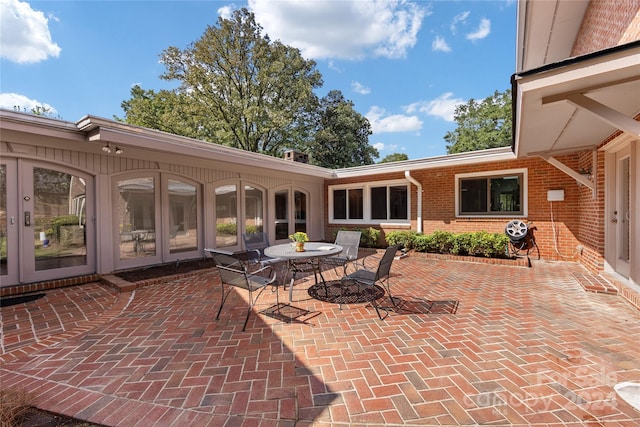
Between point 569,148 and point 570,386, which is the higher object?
point 569,148

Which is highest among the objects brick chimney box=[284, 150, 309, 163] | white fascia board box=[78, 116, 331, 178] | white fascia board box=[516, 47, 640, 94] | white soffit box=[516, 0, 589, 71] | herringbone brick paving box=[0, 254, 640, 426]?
white soffit box=[516, 0, 589, 71]

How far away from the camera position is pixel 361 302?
13.6ft

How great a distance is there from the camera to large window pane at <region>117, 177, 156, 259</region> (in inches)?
239

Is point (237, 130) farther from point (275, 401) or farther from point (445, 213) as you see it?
point (275, 401)

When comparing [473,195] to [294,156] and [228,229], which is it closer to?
[294,156]

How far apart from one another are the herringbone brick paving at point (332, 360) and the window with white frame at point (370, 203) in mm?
5496

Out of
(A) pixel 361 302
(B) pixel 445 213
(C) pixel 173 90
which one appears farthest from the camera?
(C) pixel 173 90

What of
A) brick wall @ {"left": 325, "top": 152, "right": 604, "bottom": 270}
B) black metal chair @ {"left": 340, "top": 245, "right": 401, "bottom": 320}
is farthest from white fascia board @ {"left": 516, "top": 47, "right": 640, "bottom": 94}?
brick wall @ {"left": 325, "top": 152, "right": 604, "bottom": 270}

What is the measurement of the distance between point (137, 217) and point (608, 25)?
915 centimetres

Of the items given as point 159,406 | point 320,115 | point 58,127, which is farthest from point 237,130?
point 159,406

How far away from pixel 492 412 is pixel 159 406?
2413mm

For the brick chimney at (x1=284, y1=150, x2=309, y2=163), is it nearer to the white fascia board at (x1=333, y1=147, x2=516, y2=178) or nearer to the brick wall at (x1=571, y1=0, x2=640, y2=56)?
the white fascia board at (x1=333, y1=147, x2=516, y2=178)

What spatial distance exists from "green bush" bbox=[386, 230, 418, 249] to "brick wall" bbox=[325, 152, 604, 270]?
78 centimetres

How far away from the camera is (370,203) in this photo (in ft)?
34.0
